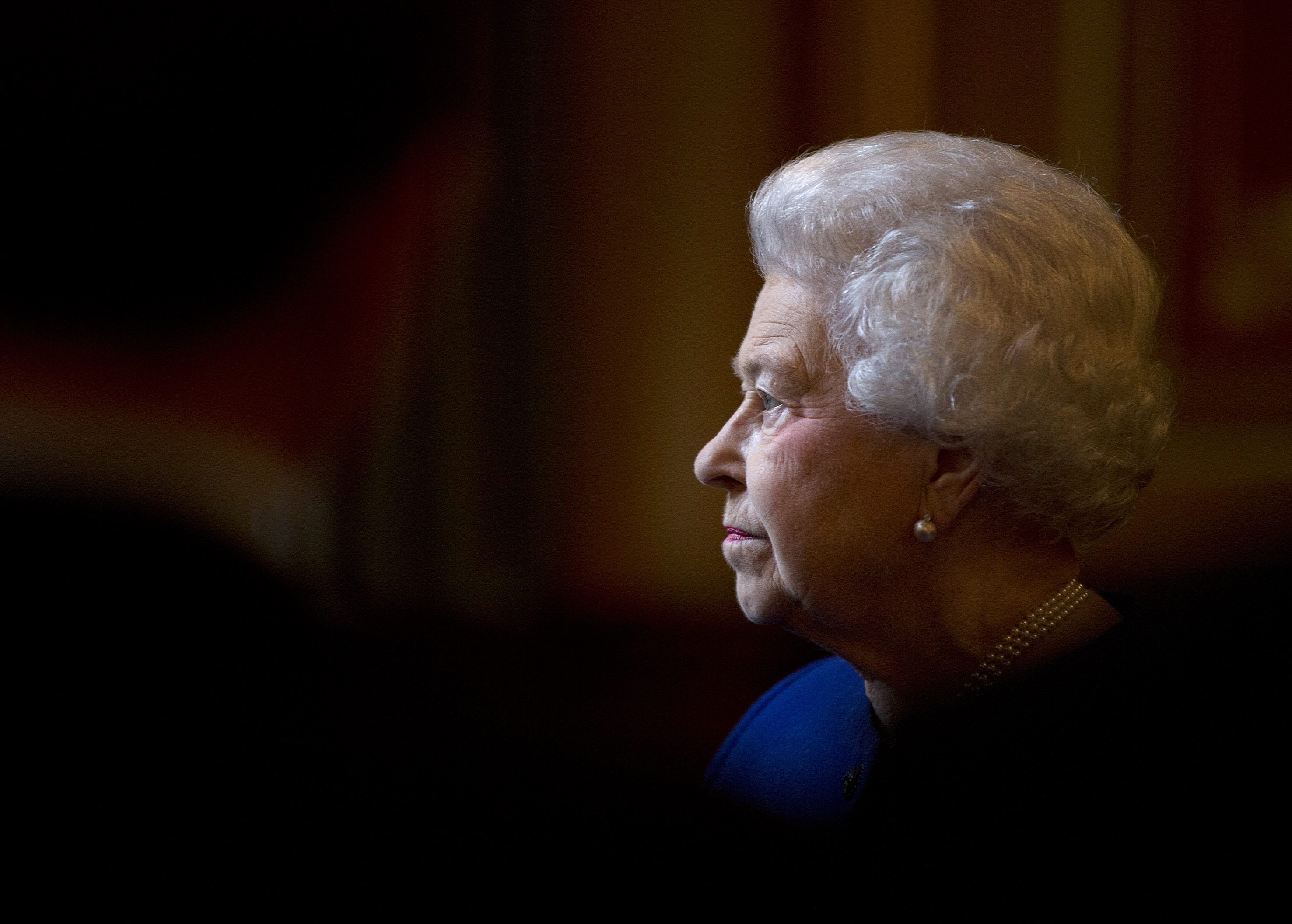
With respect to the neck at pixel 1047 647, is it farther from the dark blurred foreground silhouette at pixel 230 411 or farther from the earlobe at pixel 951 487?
the dark blurred foreground silhouette at pixel 230 411

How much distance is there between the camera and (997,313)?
0.87 metres

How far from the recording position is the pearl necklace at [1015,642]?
948 mm

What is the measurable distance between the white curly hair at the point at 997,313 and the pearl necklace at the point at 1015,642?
0.25ft

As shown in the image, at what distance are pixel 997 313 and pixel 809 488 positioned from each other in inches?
9.8

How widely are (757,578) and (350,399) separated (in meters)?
0.53

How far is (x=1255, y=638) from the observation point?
759 millimetres

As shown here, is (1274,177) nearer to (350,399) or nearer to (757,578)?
(757,578)

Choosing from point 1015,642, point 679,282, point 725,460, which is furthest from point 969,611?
point 679,282

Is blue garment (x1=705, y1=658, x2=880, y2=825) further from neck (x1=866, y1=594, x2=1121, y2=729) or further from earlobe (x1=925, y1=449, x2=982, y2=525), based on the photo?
earlobe (x1=925, y1=449, x2=982, y2=525)

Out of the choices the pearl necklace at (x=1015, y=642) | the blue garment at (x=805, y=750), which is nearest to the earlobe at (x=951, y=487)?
the pearl necklace at (x=1015, y=642)

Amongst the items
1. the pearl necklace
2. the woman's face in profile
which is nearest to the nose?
the woman's face in profile

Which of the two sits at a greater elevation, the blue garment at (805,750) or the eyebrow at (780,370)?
the eyebrow at (780,370)

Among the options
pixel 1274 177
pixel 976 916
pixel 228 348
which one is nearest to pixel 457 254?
pixel 228 348

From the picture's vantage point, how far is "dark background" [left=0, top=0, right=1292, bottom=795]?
1.29 meters
